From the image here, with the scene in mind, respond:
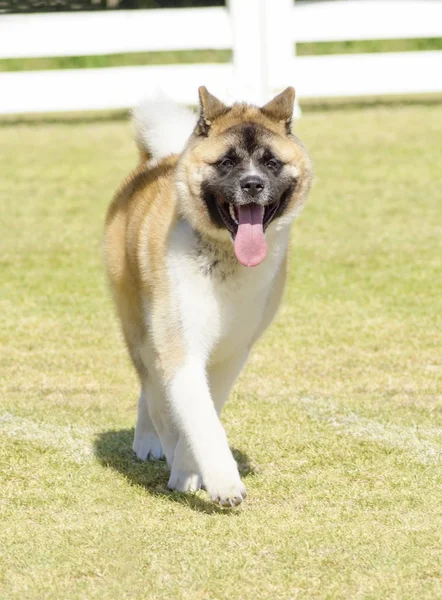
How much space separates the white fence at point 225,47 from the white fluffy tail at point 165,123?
29.2ft

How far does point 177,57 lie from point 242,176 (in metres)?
12.5

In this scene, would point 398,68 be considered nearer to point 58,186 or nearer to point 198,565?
point 58,186

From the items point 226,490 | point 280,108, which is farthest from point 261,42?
point 226,490

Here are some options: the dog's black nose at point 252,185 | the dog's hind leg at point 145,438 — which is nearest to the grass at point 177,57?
the dog's hind leg at point 145,438

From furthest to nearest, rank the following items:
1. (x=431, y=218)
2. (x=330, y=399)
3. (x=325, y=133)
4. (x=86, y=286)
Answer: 1. (x=325, y=133)
2. (x=431, y=218)
3. (x=86, y=286)
4. (x=330, y=399)

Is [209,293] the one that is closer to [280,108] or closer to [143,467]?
[280,108]

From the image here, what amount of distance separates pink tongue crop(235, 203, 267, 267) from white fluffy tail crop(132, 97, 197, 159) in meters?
0.95

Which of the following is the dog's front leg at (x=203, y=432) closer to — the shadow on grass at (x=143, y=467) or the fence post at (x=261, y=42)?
the shadow on grass at (x=143, y=467)

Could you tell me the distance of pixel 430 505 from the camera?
4.34 meters

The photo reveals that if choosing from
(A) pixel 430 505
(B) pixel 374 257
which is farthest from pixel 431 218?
(A) pixel 430 505

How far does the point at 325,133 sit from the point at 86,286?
6403mm

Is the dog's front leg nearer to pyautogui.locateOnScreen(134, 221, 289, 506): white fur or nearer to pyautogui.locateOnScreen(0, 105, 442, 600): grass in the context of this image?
pyautogui.locateOnScreen(134, 221, 289, 506): white fur

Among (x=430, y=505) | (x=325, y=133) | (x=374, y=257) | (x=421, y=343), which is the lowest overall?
(x=325, y=133)

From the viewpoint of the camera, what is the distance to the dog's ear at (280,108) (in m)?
4.50
